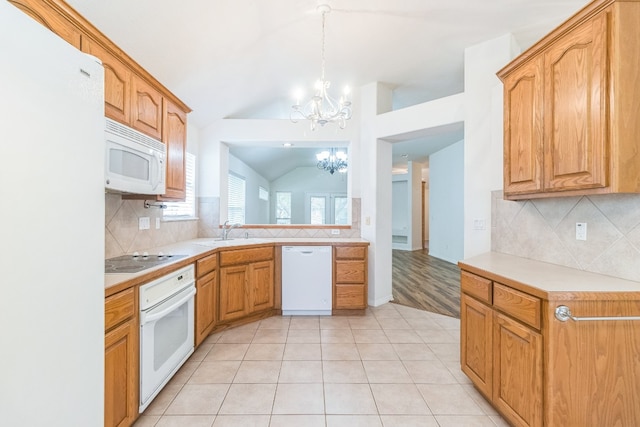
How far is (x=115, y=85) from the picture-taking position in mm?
1772

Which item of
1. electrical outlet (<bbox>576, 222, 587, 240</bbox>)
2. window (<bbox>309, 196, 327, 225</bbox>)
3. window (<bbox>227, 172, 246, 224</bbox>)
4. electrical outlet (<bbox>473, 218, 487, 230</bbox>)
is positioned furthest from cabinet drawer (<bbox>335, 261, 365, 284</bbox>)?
window (<bbox>309, 196, 327, 225</bbox>)

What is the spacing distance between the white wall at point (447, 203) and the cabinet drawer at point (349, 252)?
3831mm

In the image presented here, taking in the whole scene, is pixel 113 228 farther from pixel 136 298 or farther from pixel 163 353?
pixel 163 353

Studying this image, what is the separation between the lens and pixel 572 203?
1.79m

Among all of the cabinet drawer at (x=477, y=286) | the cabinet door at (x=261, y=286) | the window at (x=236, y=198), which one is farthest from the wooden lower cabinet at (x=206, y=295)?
the window at (x=236, y=198)

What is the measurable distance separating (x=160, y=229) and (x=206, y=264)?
72 cm

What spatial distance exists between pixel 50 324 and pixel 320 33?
285cm

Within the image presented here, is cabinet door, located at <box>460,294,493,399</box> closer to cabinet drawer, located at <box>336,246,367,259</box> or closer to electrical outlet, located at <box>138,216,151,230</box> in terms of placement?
cabinet drawer, located at <box>336,246,367,259</box>

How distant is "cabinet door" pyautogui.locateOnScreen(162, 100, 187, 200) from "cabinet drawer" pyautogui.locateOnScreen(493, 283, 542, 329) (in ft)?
8.44

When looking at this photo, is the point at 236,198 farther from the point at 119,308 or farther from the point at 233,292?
the point at 119,308

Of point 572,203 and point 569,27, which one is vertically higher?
point 569,27

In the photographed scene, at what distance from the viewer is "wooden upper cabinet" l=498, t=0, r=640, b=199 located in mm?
1303

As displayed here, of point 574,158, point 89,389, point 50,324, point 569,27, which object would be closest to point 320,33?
point 569,27

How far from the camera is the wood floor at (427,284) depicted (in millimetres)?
3717
